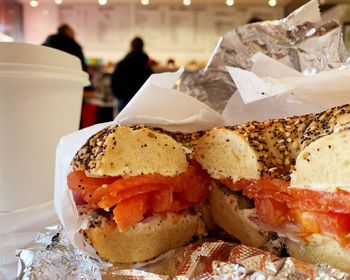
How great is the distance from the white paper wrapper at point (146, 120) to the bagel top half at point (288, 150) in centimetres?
14

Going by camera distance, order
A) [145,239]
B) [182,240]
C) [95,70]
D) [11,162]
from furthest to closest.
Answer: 1. [95,70]
2. [11,162]
3. [182,240]
4. [145,239]

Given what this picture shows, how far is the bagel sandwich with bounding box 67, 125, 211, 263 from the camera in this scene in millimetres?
1069

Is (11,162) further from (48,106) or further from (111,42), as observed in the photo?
(111,42)

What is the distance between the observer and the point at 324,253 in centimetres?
101

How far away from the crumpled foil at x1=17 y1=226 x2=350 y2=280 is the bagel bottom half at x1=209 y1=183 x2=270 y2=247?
113 mm

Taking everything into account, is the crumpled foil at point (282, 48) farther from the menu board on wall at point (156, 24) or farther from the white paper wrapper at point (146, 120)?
the menu board on wall at point (156, 24)

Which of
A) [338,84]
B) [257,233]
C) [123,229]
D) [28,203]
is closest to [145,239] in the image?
[123,229]

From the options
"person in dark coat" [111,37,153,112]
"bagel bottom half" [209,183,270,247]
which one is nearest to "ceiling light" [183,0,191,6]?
"person in dark coat" [111,37,153,112]

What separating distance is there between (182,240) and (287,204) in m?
0.35

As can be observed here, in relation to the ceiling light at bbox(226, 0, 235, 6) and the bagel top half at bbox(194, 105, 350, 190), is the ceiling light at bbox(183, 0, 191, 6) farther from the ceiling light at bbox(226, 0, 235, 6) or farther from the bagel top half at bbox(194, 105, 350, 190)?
the bagel top half at bbox(194, 105, 350, 190)

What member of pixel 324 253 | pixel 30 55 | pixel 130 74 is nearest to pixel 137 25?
pixel 130 74

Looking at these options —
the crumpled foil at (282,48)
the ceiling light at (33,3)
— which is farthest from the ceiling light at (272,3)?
the crumpled foil at (282,48)

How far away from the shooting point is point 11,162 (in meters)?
1.44

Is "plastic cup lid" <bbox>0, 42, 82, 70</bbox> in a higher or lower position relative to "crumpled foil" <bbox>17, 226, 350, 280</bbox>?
higher
